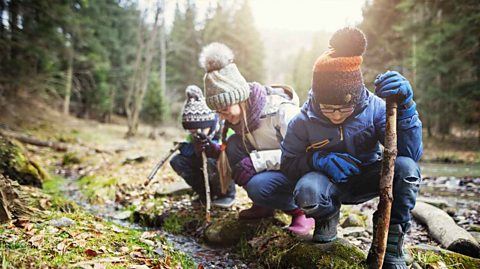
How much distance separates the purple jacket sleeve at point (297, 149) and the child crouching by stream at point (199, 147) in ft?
4.33

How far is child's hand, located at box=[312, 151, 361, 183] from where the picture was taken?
2.37 m

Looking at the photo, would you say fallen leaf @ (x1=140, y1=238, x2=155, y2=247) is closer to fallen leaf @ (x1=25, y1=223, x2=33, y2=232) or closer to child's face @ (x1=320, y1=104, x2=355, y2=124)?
fallen leaf @ (x1=25, y1=223, x2=33, y2=232)

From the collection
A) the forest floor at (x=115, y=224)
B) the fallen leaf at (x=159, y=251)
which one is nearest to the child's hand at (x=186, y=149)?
the forest floor at (x=115, y=224)

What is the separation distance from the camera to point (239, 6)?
26516 millimetres

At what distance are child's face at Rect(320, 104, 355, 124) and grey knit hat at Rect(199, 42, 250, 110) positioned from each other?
970 millimetres

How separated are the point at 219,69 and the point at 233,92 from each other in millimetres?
304

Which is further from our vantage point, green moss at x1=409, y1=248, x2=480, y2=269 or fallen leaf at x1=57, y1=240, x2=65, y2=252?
green moss at x1=409, y1=248, x2=480, y2=269

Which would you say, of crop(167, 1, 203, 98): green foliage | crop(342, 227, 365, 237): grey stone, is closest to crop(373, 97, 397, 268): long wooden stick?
crop(342, 227, 365, 237): grey stone

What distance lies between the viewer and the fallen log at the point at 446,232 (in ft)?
8.68

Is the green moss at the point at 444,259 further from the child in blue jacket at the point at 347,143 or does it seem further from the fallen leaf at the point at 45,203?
the fallen leaf at the point at 45,203

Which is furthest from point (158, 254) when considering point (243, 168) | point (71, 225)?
point (243, 168)

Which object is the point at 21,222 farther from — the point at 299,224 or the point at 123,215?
the point at 299,224

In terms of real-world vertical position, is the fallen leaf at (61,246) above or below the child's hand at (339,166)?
below

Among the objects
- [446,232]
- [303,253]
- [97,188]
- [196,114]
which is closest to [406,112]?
[303,253]
